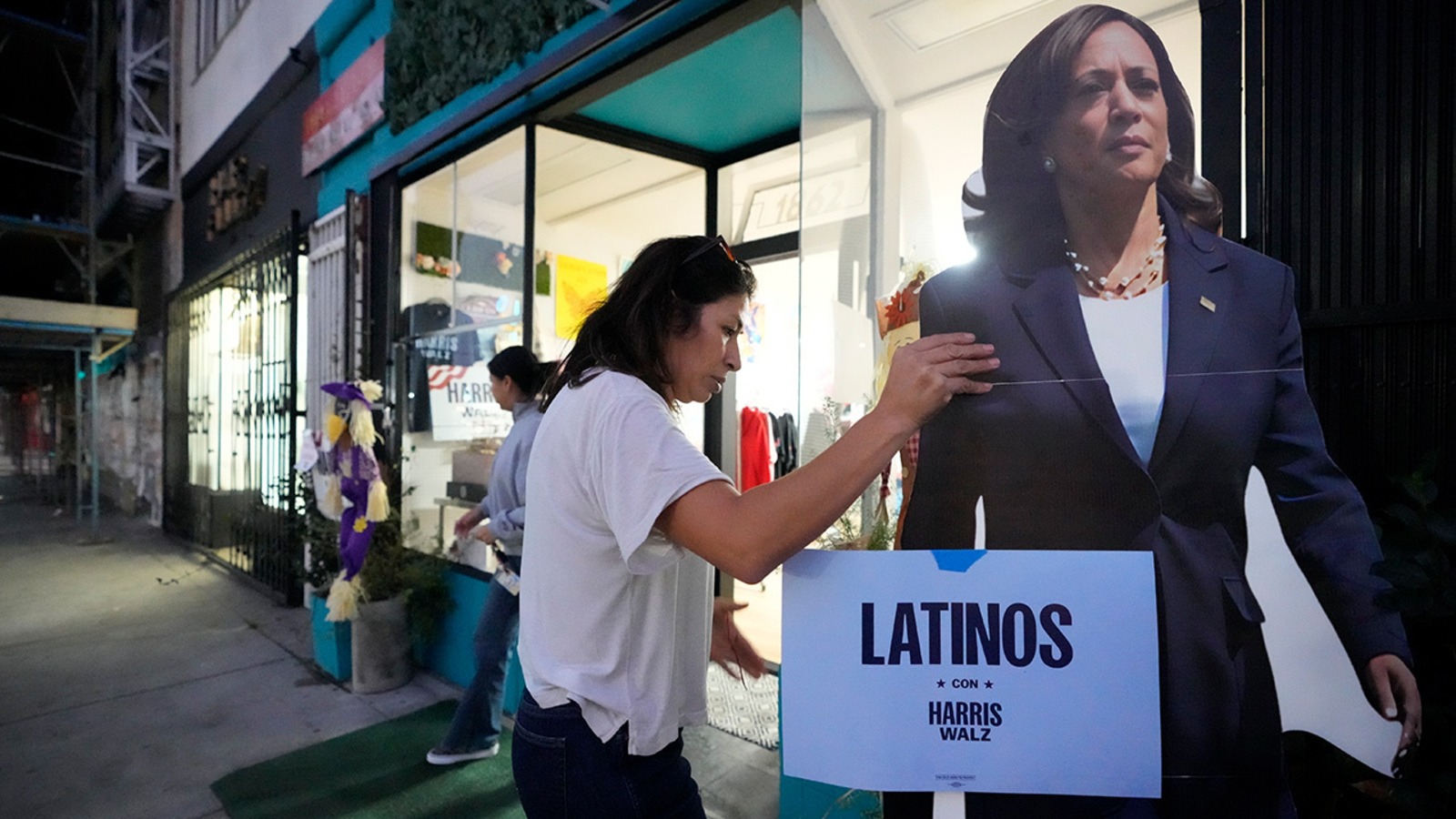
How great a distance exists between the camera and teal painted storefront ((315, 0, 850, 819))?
283cm

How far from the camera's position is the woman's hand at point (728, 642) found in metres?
1.48

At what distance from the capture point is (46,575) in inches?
292

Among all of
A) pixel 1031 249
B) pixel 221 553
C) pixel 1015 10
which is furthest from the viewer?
pixel 221 553

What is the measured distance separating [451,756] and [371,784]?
0.32 meters

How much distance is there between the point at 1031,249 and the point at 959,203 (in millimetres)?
221

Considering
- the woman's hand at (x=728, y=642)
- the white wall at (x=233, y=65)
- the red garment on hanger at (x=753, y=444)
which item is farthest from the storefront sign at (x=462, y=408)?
the woman's hand at (x=728, y=642)

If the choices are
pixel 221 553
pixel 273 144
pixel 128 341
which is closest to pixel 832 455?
pixel 273 144

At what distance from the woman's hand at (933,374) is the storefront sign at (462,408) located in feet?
12.2

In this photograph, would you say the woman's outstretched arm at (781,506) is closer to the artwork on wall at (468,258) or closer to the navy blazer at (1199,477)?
the navy blazer at (1199,477)

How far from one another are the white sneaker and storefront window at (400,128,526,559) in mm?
1091

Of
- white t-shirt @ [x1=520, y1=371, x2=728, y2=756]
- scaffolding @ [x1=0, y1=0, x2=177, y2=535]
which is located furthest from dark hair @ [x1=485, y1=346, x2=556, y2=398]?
scaffolding @ [x1=0, y1=0, x2=177, y2=535]

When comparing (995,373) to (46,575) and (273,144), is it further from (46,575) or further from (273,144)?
(46,575)

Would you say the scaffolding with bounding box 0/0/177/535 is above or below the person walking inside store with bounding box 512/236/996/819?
above

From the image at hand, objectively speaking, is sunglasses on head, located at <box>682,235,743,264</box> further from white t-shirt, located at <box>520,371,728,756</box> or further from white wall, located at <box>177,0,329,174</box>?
white wall, located at <box>177,0,329,174</box>
